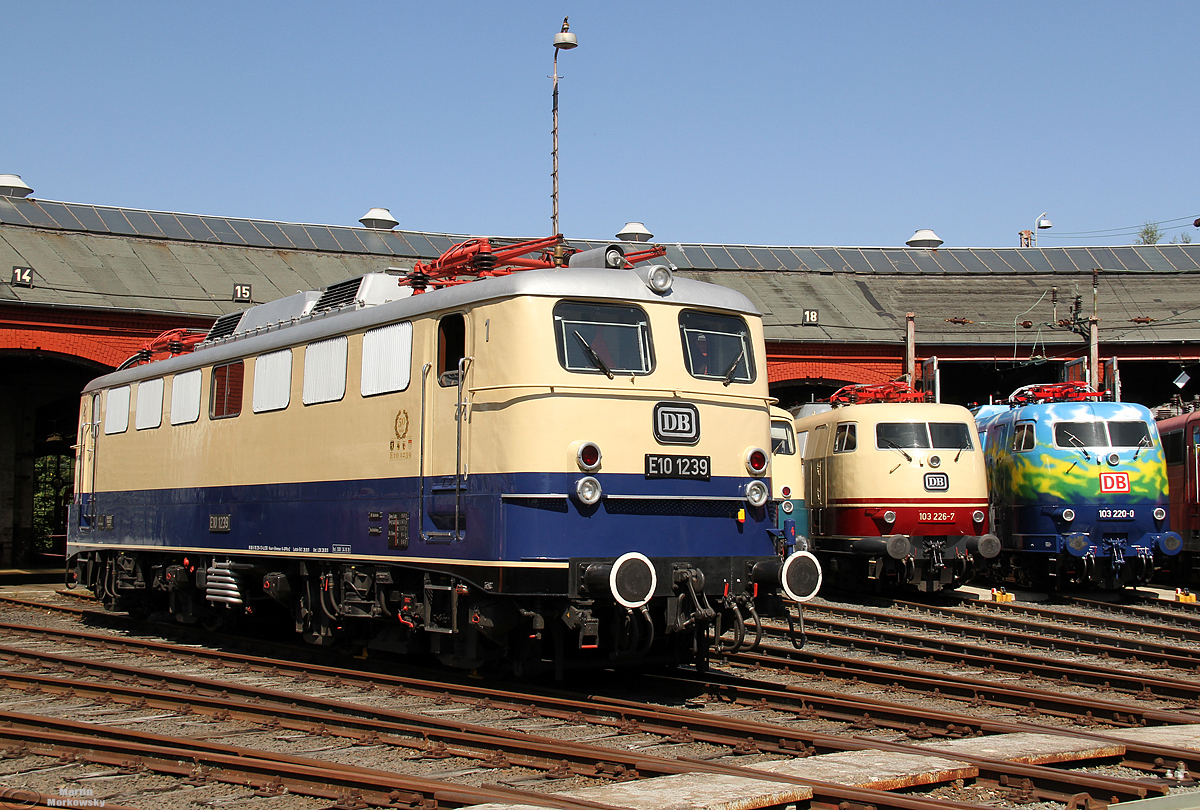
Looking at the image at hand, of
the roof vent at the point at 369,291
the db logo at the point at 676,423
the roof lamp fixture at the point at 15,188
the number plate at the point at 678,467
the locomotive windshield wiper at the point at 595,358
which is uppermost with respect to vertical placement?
the roof lamp fixture at the point at 15,188

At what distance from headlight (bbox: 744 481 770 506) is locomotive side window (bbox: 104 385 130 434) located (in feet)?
32.1

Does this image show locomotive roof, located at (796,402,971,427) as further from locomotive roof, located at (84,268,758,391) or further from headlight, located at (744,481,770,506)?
headlight, located at (744,481,770,506)

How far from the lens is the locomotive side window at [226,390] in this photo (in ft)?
44.2

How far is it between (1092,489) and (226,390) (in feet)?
45.6

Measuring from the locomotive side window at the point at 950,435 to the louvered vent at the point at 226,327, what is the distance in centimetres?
1082

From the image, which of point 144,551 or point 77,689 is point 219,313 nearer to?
point 144,551

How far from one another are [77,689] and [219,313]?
1802 cm

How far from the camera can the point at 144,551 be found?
15.8m

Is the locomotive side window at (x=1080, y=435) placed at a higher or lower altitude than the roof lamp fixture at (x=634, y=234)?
lower

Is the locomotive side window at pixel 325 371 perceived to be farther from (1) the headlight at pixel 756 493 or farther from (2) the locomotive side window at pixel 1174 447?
(2) the locomotive side window at pixel 1174 447

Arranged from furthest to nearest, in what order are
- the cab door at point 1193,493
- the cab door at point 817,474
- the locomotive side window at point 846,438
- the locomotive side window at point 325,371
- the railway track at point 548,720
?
the cab door at point 1193,493 < the cab door at point 817,474 < the locomotive side window at point 846,438 < the locomotive side window at point 325,371 < the railway track at point 548,720

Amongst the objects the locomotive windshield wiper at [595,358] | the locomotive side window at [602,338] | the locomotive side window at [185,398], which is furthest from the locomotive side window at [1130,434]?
the locomotive side window at [185,398]

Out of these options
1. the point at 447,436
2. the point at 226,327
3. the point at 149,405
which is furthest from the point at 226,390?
the point at 447,436

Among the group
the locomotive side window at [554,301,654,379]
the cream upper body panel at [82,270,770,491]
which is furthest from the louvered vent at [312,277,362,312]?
the locomotive side window at [554,301,654,379]
